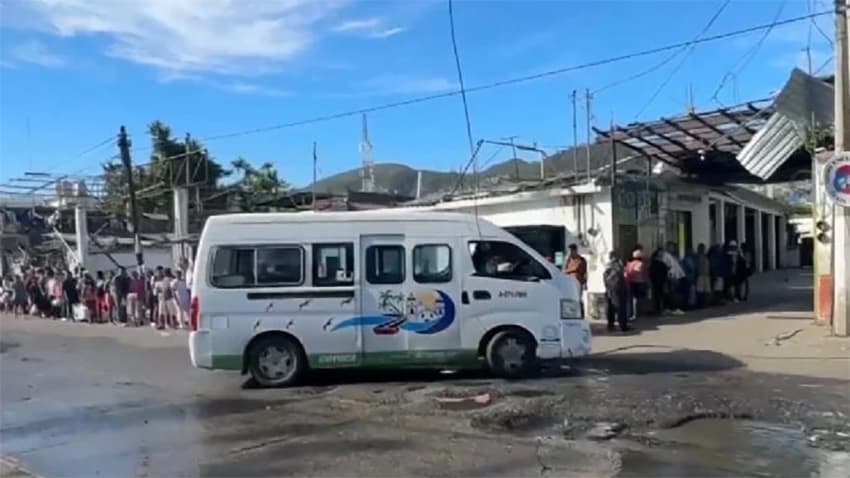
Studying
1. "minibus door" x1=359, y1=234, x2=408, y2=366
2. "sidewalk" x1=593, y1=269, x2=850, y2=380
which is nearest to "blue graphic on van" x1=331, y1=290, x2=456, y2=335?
"minibus door" x1=359, y1=234, x2=408, y2=366

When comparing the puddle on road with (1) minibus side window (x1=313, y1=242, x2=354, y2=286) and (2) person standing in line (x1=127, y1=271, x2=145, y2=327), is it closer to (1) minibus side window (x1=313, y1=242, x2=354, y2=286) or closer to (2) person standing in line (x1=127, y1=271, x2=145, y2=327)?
(1) minibus side window (x1=313, y1=242, x2=354, y2=286)

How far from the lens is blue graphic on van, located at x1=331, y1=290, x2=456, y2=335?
12.0m

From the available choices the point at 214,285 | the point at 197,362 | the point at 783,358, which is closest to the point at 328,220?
the point at 214,285

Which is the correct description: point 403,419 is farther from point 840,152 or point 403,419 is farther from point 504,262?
point 840,152

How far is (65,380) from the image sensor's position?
14.3 meters

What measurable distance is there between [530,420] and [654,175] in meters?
13.6

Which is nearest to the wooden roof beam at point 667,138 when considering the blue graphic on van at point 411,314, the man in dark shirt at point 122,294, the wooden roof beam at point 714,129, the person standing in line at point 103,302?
the wooden roof beam at point 714,129

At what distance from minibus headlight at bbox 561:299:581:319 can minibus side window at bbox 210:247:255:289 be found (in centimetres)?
419

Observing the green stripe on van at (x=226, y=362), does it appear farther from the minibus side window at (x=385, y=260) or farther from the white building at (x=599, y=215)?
the white building at (x=599, y=215)

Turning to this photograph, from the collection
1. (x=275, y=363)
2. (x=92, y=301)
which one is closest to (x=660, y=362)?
(x=275, y=363)

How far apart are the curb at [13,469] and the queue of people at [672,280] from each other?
11211 millimetres

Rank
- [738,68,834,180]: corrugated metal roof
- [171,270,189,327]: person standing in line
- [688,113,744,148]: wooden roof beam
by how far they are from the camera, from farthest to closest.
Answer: [171,270,189,327]: person standing in line, [688,113,744,148]: wooden roof beam, [738,68,834,180]: corrugated metal roof

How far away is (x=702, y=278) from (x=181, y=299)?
12.6 m

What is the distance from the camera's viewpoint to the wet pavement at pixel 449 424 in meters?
7.36
